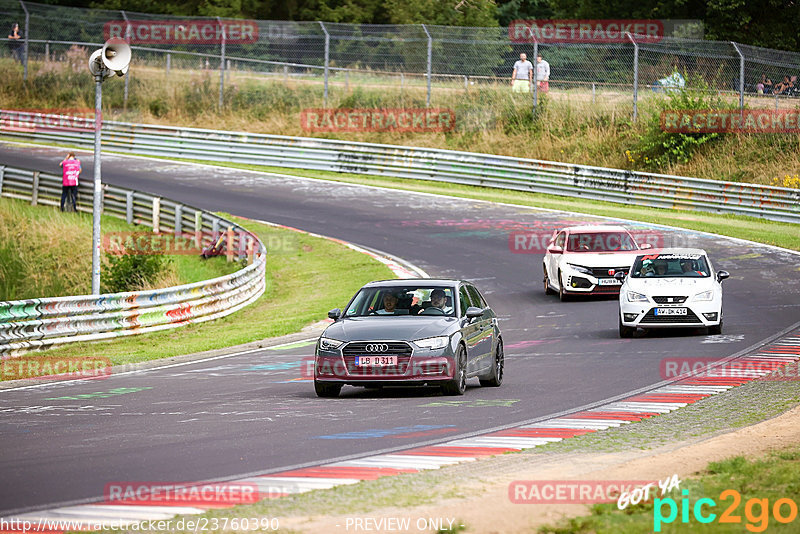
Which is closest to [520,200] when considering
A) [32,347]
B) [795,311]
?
[795,311]

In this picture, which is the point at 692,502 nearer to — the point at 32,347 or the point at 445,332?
the point at 445,332

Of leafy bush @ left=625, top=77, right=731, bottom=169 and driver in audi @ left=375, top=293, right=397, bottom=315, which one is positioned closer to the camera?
driver in audi @ left=375, top=293, right=397, bottom=315

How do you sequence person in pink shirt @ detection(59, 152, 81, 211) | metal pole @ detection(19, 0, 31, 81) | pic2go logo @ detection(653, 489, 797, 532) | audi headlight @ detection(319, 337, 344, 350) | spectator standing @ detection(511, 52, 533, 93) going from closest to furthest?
1. pic2go logo @ detection(653, 489, 797, 532)
2. audi headlight @ detection(319, 337, 344, 350)
3. person in pink shirt @ detection(59, 152, 81, 211)
4. spectator standing @ detection(511, 52, 533, 93)
5. metal pole @ detection(19, 0, 31, 81)

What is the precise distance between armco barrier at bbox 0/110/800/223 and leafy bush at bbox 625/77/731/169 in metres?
3.18

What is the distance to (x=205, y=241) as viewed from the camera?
3169cm

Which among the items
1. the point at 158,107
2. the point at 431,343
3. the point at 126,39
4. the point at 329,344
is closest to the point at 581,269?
the point at 431,343

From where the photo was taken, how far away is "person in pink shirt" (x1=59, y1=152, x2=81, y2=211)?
35.7 m

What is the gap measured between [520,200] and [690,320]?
19.6 m

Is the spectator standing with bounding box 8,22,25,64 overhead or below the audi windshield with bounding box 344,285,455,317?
overhead

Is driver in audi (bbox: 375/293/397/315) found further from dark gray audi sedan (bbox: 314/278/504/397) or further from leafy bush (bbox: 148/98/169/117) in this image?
leafy bush (bbox: 148/98/169/117)

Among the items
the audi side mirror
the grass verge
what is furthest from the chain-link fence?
the audi side mirror

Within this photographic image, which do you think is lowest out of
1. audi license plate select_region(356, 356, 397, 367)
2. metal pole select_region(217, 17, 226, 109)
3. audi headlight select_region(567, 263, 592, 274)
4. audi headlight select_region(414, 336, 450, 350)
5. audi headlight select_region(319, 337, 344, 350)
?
audi headlight select_region(567, 263, 592, 274)

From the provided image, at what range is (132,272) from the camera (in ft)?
87.5

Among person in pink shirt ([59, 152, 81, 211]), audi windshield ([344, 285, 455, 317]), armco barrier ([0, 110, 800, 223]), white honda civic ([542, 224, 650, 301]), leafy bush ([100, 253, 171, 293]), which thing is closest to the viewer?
audi windshield ([344, 285, 455, 317])
